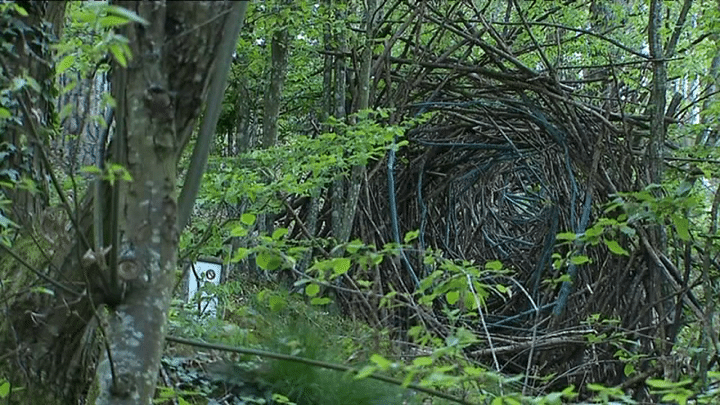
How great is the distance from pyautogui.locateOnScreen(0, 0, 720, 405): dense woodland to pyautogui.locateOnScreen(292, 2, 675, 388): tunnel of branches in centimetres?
3

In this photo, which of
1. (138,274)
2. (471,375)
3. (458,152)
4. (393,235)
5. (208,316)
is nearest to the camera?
(138,274)

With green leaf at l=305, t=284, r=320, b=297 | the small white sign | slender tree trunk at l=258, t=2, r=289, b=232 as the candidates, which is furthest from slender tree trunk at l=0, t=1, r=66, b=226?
slender tree trunk at l=258, t=2, r=289, b=232

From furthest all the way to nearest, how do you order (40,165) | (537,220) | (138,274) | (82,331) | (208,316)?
1. (537,220)
2. (208,316)
3. (40,165)
4. (82,331)
5. (138,274)

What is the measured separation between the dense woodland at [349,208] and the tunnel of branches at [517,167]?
1.2 inches

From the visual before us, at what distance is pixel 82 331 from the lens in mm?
2549

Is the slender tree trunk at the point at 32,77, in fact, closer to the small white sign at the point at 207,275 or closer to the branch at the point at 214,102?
the branch at the point at 214,102

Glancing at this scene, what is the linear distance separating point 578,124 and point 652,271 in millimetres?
1430

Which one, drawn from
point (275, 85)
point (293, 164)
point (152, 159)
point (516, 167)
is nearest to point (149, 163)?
point (152, 159)

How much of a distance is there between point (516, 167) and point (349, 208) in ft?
9.33

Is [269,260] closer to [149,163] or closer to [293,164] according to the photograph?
[149,163]

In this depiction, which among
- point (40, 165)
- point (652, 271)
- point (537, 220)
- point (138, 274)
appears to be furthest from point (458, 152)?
point (138, 274)

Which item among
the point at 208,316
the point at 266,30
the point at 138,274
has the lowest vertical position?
the point at 208,316

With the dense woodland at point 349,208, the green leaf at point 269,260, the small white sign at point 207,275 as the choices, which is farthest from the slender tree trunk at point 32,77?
the small white sign at point 207,275

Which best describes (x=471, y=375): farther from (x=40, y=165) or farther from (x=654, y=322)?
(x=654, y=322)
